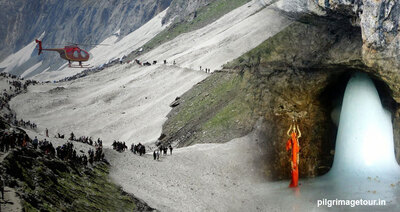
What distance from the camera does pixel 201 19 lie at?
12425 cm

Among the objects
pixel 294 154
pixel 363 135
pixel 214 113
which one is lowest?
pixel 294 154

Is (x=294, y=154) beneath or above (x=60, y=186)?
beneath

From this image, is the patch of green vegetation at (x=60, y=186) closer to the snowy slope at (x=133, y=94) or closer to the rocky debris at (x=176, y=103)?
the snowy slope at (x=133, y=94)


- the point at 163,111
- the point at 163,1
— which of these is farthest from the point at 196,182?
the point at 163,1

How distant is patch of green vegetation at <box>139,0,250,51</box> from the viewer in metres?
119

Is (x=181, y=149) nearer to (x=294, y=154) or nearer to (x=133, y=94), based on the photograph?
(x=294, y=154)

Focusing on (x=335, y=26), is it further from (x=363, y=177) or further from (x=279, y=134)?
(x=363, y=177)

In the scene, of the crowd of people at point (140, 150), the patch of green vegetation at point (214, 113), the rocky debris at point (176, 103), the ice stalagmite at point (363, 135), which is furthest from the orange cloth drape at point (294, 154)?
the rocky debris at point (176, 103)

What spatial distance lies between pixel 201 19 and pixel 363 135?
94.5 metres

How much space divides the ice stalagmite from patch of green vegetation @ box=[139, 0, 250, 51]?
84601mm

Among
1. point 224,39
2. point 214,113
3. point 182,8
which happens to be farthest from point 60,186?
point 182,8

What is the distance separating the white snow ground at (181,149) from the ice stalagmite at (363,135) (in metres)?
2.00

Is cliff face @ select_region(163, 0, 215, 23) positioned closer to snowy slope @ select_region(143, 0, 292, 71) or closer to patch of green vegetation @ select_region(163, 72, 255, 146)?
snowy slope @ select_region(143, 0, 292, 71)

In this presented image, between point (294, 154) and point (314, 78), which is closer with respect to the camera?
point (294, 154)
